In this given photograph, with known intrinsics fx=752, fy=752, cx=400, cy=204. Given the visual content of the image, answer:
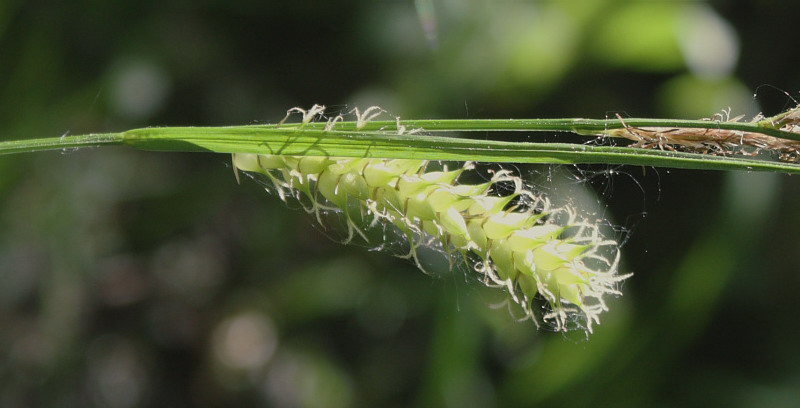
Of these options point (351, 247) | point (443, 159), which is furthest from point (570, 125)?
point (351, 247)

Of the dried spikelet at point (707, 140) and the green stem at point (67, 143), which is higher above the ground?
the green stem at point (67, 143)

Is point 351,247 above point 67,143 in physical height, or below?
above

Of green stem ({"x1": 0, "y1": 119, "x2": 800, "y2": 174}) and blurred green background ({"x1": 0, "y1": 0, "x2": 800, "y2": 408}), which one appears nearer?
green stem ({"x1": 0, "y1": 119, "x2": 800, "y2": 174})

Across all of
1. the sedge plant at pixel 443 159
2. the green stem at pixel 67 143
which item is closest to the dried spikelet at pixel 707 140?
the sedge plant at pixel 443 159

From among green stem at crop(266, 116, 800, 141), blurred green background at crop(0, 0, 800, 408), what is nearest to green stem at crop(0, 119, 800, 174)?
green stem at crop(266, 116, 800, 141)

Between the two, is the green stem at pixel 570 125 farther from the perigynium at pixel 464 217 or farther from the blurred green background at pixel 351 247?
the blurred green background at pixel 351 247

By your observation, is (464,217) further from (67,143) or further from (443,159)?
(67,143)

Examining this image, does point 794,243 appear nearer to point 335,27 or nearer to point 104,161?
point 335,27

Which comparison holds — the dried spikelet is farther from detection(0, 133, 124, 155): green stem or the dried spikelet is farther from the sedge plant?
detection(0, 133, 124, 155): green stem
